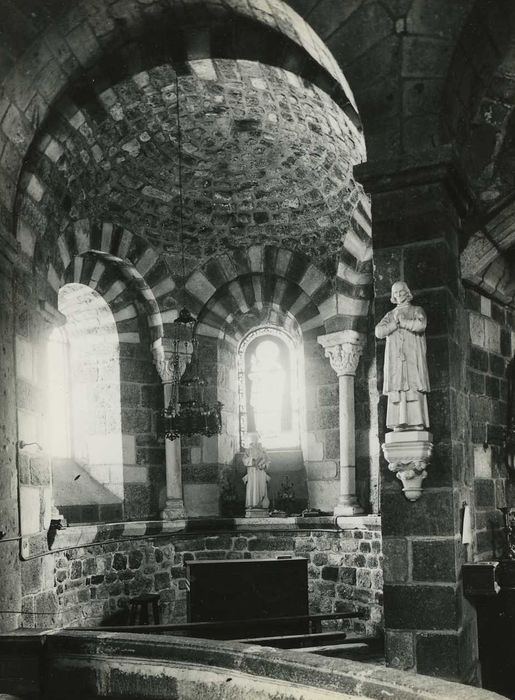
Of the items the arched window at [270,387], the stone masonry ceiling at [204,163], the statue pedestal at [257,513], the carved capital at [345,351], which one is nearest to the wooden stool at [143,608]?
the statue pedestal at [257,513]

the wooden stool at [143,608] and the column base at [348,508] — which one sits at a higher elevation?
the column base at [348,508]

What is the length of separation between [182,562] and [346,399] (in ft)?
9.35

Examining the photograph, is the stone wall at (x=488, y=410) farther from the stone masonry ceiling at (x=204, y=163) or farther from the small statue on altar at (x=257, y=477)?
the small statue on altar at (x=257, y=477)

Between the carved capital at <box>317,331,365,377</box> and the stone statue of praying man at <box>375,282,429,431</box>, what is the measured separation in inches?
169

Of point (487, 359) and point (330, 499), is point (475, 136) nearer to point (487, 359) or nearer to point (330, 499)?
point (487, 359)

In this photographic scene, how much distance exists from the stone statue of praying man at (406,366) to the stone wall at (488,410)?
1.47m

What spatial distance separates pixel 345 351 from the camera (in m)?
9.18

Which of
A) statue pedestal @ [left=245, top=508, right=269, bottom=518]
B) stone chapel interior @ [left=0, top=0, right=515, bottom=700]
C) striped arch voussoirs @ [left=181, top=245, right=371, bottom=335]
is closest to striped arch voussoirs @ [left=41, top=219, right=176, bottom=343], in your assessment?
stone chapel interior @ [left=0, top=0, right=515, bottom=700]

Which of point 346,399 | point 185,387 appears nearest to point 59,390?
point 185,387

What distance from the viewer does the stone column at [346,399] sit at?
354 inches

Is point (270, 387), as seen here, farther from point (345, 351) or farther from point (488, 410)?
point (488, 410)

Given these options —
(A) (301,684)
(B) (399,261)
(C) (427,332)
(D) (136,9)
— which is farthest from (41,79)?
(A) (301,684)

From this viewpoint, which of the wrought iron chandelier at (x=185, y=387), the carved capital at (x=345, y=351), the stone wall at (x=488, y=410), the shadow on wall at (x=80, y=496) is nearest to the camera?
the stone wall at (x=488, y=410)

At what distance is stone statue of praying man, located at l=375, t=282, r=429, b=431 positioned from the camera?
4770 mm
